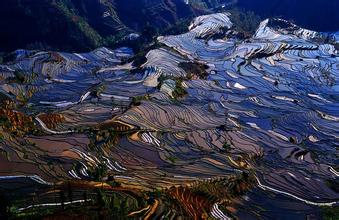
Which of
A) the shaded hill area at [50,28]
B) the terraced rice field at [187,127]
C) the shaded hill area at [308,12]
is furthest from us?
the shaded hill area at [308,12]

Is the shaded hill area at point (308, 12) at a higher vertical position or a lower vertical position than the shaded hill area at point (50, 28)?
lower

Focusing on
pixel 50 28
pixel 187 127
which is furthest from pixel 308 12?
pixel 187 127

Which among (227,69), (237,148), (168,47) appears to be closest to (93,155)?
(237,148)

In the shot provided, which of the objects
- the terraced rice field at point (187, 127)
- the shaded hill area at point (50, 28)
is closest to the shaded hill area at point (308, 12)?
the shaded hill area at point (50, 28)

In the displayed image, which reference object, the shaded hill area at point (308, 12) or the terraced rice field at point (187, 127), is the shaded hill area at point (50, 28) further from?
the shaded hill area at point (308, 12)

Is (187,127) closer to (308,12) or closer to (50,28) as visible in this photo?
(50,28)

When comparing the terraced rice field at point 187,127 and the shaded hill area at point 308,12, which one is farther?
the shaded hill area at point 308,12

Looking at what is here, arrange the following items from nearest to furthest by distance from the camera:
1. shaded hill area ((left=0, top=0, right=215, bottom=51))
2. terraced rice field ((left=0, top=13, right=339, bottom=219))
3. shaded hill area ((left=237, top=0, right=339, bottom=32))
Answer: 1. terraced rice field ((left=0, top=13, right=339, bottom=219))
2. shaded hill area ((left=0, top=0, right=215, bottom=51))
3. shaded hill area ((left=237, top=0, right=339, bottom=32))

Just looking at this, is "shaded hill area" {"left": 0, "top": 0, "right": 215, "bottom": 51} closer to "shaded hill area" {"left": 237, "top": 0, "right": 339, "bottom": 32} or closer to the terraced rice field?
the terraced rice field

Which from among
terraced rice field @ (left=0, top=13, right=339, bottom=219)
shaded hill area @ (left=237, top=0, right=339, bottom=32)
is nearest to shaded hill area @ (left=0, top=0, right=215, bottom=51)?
terraced rice field @ (left=0, top=13, right=339, bottom=219)
